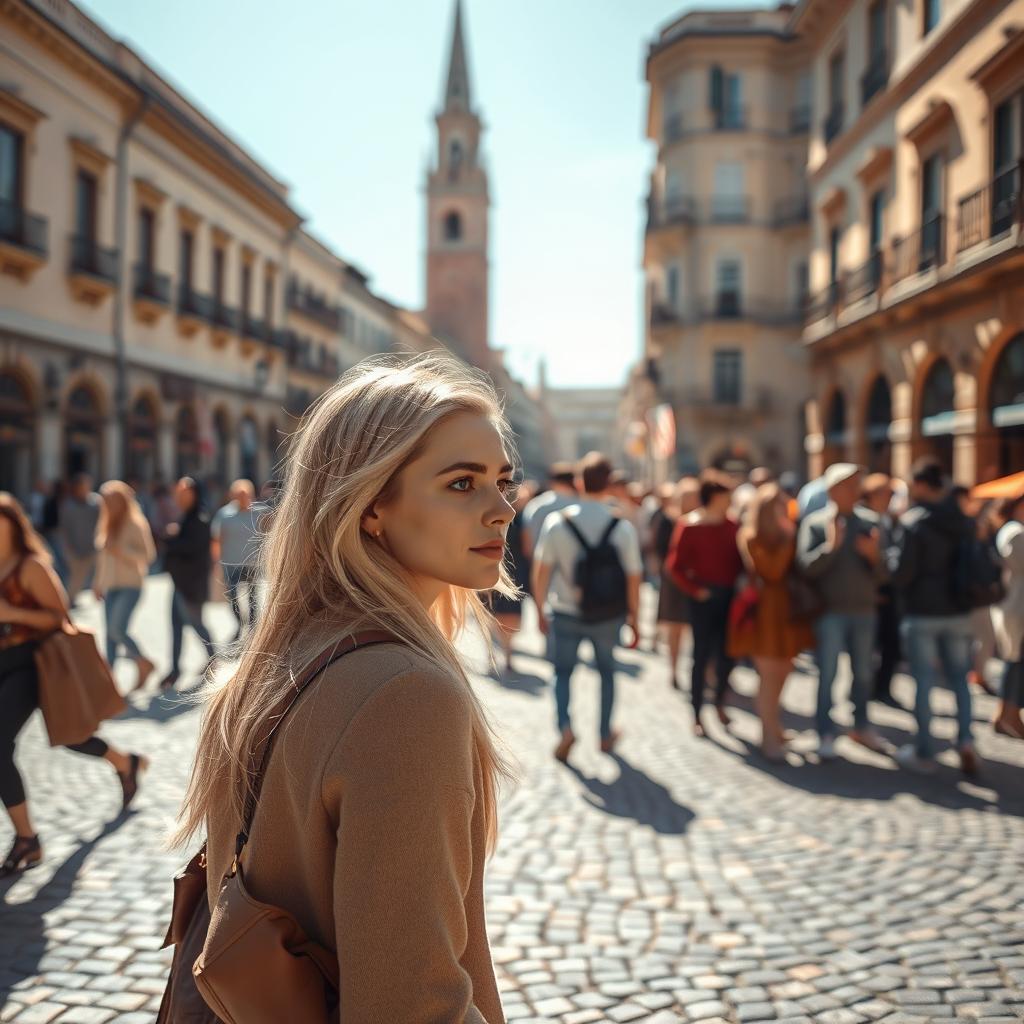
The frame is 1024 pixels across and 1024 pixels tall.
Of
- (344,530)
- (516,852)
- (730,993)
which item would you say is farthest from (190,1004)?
(516,852)

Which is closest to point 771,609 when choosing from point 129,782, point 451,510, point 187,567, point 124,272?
point 129,782

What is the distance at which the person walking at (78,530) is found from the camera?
45.1 ft

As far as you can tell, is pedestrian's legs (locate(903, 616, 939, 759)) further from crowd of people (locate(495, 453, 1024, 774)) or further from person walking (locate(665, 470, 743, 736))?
person walking (locate(665, 470, 743, 736))

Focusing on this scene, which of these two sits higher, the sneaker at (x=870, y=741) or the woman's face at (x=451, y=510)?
the woman's face at (x=451, y=510)

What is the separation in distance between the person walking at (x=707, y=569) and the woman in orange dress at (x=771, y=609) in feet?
2.05

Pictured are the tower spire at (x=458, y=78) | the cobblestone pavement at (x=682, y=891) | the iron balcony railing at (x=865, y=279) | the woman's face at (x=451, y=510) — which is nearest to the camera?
the woman's face at (x=451, y=510)

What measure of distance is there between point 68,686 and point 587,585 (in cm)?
346

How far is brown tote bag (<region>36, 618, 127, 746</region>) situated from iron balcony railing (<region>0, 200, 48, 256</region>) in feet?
53.8

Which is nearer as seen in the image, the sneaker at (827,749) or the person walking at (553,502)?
the sneaker at (827,749)

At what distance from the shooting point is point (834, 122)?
73.4ft

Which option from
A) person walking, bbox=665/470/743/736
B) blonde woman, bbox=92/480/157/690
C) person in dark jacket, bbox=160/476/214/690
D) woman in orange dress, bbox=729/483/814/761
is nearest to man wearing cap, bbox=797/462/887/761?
woman in orange dress, bbox=729/483/814/761

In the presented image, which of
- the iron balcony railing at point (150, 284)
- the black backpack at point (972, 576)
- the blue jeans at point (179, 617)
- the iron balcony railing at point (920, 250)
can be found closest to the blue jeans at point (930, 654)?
the black backpack at point (972, 576)

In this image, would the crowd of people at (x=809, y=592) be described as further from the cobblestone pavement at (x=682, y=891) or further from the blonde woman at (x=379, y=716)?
the blonde woman at (x=379, y=716)

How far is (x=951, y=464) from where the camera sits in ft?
58.1
